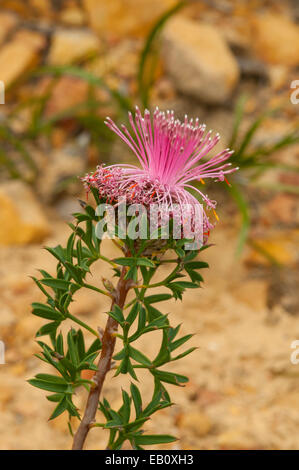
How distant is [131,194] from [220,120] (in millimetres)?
2044

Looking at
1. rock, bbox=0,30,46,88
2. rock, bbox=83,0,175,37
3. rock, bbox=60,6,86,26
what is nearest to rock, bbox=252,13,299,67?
rock, bbox=83,0,175,37

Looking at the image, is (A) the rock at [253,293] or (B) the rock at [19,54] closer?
(A) the rock at [253,293]

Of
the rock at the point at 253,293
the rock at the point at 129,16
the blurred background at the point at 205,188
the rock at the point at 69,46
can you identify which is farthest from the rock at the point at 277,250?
the rock at the point at 129,16

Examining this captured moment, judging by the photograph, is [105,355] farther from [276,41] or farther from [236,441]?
[276,41]

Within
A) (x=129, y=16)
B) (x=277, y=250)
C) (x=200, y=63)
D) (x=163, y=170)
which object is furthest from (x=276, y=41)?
(x=163, y=170)

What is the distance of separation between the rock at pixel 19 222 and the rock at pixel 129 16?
1.36 metres

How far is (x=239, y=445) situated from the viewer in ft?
4.27

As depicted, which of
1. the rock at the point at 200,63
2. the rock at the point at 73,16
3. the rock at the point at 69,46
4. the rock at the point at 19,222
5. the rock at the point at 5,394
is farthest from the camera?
the rock at the point at 73,16

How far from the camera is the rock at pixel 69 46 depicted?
2984mm

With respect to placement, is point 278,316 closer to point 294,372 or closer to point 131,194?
point 294,372

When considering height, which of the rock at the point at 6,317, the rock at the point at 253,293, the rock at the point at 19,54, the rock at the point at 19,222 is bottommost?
the rock at the point at 6,317

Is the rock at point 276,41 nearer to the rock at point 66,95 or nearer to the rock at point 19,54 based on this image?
the rock at point 66,95

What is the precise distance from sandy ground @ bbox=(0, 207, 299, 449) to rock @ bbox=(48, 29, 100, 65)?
4.17 ft
